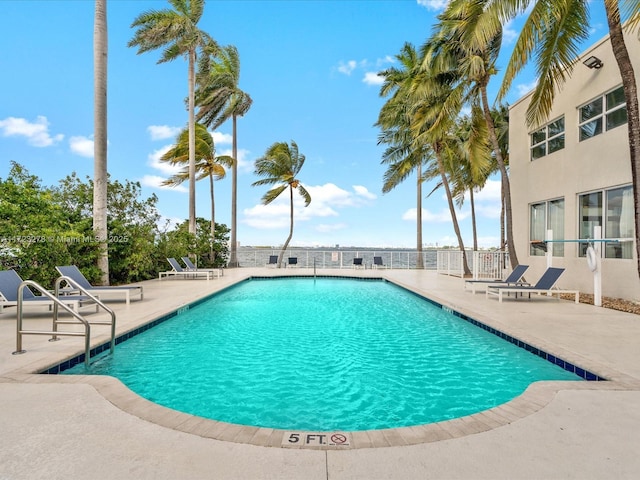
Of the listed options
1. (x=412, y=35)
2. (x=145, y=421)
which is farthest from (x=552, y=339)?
(x=412, y=35)

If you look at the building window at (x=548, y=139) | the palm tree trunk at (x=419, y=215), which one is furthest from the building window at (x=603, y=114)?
the palm tree trunk at (x=419, y=215)

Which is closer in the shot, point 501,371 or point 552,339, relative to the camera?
point 501,371

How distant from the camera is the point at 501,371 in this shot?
4293 mm

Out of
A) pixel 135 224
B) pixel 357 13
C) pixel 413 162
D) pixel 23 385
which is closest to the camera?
pixel 23 385

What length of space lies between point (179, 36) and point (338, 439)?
17146mm

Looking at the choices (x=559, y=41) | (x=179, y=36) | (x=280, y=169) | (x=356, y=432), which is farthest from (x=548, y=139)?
(x=179, y=36)

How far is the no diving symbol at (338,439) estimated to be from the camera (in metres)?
2.31

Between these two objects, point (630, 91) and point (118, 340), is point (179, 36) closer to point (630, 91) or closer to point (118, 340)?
point (118, 340)

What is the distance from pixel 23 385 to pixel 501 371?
463cm

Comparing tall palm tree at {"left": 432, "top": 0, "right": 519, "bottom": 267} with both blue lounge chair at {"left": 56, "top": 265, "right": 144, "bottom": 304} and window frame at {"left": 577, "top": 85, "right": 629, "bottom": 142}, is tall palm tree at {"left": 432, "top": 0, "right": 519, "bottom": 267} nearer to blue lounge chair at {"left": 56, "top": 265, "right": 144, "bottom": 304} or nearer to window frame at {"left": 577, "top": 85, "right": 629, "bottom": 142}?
window frame at {"left": 577, "top": 85, "right": 629, "bottom": 142}

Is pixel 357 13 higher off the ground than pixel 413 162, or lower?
higher

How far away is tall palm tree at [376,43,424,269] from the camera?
19.0 meters

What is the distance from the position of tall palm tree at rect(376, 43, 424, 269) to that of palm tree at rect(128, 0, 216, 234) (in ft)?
29.2

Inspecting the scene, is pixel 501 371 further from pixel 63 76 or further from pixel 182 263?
pixel 63 76
